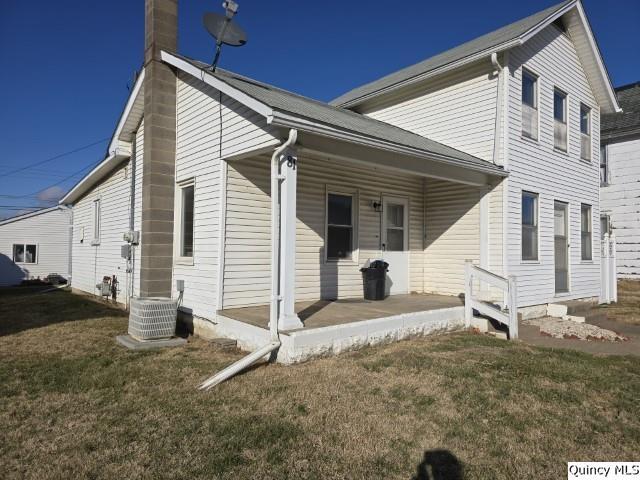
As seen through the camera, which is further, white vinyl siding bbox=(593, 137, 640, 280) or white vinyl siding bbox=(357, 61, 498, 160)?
white vinyl siding bbox=(593, 137, 640, 280)

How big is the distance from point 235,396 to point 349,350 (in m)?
2.07

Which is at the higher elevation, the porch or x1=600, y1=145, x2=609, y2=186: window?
x1=600, y1=145, x2=609, y2=186: window

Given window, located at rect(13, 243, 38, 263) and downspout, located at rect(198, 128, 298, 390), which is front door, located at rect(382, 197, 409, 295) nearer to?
downspout, located at rect(198, 128, 298, 390)

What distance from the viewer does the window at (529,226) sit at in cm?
974

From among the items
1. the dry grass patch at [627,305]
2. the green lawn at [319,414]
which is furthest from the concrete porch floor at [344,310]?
the dry grass patch at [627,305]

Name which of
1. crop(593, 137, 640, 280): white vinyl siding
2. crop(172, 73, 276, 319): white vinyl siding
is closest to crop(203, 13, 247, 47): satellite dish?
crop(172, 73, 276, 319): white vinyl siding

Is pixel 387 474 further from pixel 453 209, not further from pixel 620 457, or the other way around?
pixel 453 209

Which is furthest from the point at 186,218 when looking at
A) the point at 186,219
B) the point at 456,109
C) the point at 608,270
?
the point at 608,270

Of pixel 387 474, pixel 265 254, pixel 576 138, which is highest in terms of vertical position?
pixel 576 138

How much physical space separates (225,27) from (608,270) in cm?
1177

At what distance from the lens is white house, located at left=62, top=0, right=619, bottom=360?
6.70 meters

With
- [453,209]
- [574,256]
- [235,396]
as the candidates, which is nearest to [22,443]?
[235,396]

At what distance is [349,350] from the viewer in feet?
20.6

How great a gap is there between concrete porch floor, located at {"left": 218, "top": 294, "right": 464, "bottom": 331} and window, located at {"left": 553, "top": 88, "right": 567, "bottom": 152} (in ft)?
16.0
